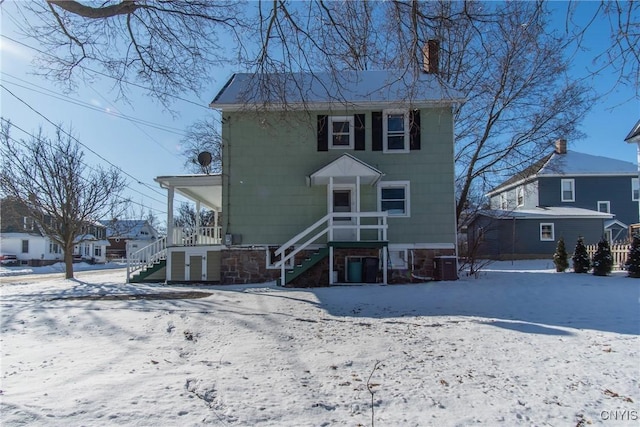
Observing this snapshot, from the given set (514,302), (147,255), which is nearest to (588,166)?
(514,302)

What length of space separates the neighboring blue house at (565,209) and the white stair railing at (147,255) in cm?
1769

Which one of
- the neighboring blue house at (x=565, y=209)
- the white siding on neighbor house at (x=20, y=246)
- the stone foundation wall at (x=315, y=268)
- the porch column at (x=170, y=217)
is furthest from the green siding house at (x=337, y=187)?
the white siding on neighbor house at (x=20, y=246)

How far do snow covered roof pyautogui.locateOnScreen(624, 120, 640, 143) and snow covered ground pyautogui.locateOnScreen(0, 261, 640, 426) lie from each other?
8.14 meters

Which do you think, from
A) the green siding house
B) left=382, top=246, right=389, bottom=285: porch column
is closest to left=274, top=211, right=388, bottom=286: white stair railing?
left=382, top=246, right=389, bottom=285: porch column

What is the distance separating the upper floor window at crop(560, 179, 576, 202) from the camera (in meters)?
27.7

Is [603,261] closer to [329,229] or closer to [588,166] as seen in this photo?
[329,229]

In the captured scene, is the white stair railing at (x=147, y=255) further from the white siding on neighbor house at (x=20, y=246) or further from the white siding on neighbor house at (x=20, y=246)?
the white siding on neighbor house at (x=20, y=246)

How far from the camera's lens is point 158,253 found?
580 inches

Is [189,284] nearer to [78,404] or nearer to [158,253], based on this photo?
[158,253]

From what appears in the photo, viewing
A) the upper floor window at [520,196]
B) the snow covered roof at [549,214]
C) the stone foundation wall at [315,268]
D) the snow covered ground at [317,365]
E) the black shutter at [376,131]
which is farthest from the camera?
the upper floor window at [520,196]

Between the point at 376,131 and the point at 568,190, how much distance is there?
2063 cm

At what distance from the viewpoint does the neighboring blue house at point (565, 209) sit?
25.1 meters

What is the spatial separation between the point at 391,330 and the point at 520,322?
7.00 ft

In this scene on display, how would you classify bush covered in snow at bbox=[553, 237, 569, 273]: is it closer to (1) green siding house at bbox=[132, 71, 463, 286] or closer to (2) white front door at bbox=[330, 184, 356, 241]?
(1) green siding house at bbox=[132, 71, 463, 286]
